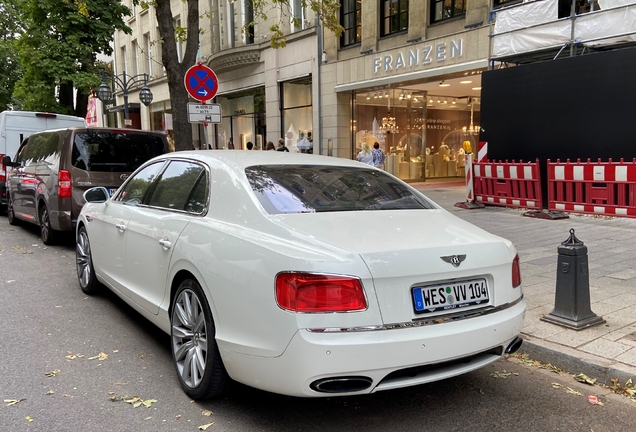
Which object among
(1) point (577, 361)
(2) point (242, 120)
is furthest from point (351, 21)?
(1) point (577, 361)

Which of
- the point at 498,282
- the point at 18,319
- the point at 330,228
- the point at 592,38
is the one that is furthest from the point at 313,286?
the point at 592,38

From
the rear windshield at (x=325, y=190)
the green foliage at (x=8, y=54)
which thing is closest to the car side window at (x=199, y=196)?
the rear windshield at (x=325, y=190)

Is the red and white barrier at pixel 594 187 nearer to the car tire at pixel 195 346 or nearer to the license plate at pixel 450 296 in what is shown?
the license plate at pixel 450 296

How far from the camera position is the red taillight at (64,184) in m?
7.74

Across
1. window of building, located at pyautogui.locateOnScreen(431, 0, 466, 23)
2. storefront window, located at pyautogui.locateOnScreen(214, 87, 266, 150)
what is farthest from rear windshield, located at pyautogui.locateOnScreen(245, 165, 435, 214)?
storefront window, located at pyautogui.locateOnScreen(214, 87, 266, 150)

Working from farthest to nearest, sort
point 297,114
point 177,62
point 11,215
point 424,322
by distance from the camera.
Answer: point 297,114
point 11,215
point 177,62
point 424,322

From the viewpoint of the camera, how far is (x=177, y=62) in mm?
9898

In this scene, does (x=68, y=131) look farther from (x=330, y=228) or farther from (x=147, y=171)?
(x=330, y=228)

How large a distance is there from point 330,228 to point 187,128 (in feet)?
25.7

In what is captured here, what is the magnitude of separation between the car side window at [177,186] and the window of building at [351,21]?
1460cm

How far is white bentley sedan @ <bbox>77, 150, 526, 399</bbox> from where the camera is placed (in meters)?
2.51

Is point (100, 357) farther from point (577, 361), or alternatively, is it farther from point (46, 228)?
point (46, 228)

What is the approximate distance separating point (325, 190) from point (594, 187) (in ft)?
24.3

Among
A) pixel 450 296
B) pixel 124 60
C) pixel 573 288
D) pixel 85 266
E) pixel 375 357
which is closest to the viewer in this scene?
pixel 375 357
